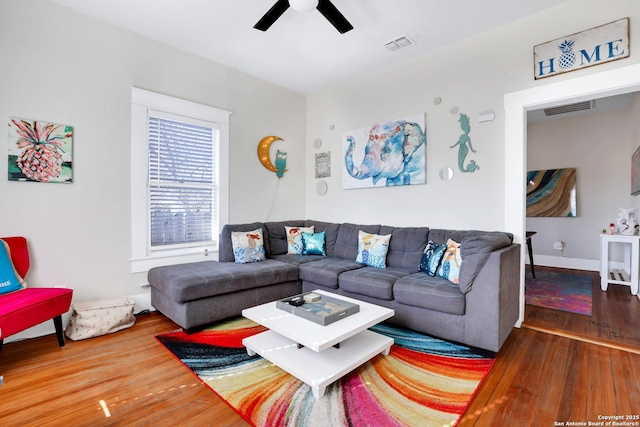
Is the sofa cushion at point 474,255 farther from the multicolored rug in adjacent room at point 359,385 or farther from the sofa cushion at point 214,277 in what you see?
the sofa cushion at point 214,277

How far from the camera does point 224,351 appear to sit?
2.32 meters

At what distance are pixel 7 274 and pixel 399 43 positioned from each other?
4011mm

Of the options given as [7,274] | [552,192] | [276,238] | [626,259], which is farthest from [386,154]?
[626,259]

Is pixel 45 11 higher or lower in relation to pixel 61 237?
higher

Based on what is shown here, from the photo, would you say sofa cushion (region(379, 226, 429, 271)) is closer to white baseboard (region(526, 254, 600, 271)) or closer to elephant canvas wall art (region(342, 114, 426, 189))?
elephant canvas wall art (region(342, 114, 426, 189))

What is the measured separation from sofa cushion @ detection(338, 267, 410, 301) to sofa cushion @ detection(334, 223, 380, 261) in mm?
589

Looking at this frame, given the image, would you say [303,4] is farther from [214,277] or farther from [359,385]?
[359,385]

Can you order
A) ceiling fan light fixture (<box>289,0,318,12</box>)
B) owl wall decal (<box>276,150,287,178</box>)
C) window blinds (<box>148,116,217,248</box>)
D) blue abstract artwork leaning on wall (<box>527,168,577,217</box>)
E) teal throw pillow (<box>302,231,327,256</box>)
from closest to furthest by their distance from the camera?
1. ceiling fan light fixture (<box>289,0,318,12</box>)
2. window blinds (<box>148,116,217,248</box>)
3. teal throw pillow (<box>302,231,327,256</box>)
4. owl wall decal (<box>276,150,287,178</box>)
5. blue abstract artwork leaning on wall (<box>527,168,577,217</box>)

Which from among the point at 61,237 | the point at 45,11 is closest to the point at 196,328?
the point at 61,237

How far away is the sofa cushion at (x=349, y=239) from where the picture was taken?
3.67 meters

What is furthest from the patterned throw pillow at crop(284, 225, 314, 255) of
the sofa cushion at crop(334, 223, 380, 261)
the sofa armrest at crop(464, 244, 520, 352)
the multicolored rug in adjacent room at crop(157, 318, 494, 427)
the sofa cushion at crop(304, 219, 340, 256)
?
the sofa armrest at crop(464, 244, 520, 352)

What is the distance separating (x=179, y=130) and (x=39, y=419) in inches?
108

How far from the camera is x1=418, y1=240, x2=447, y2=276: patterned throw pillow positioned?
2.79 metres

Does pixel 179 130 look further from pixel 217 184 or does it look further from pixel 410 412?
pixel 410 412
